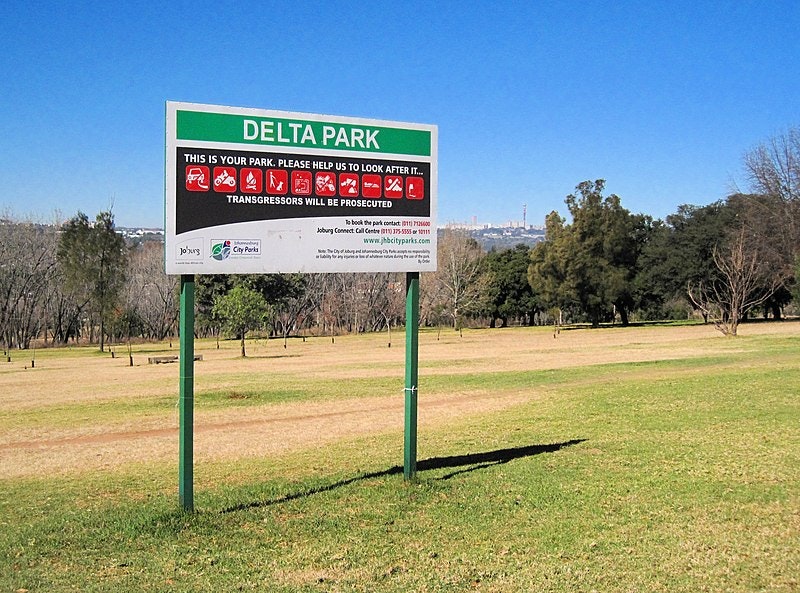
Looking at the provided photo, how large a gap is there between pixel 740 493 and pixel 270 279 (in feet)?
223

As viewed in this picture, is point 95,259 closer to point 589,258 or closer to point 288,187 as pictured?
point 589,258

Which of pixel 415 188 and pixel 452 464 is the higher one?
pixel 415 188

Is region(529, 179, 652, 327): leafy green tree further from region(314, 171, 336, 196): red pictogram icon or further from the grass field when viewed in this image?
region(314, 171, 336, 196): red pictogram icon

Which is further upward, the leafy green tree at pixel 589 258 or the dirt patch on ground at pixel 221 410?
the leafy green tree at pixel 589 258

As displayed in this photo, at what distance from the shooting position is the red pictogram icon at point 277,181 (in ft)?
30.0

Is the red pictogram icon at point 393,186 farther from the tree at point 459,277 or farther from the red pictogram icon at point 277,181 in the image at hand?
the tree at point 459,277

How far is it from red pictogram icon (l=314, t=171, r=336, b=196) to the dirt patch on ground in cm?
592

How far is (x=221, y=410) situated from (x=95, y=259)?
156 ft

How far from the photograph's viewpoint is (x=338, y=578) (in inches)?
254

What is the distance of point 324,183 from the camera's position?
9.48 m

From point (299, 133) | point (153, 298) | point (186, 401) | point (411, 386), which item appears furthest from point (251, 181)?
point (153, 298)

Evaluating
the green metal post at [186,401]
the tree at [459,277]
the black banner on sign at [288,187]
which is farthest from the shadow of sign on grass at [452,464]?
the tree at [459,277]

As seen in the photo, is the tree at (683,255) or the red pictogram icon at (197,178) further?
the tree at (683,255)

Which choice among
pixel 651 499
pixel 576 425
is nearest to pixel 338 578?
pixel 651 499
